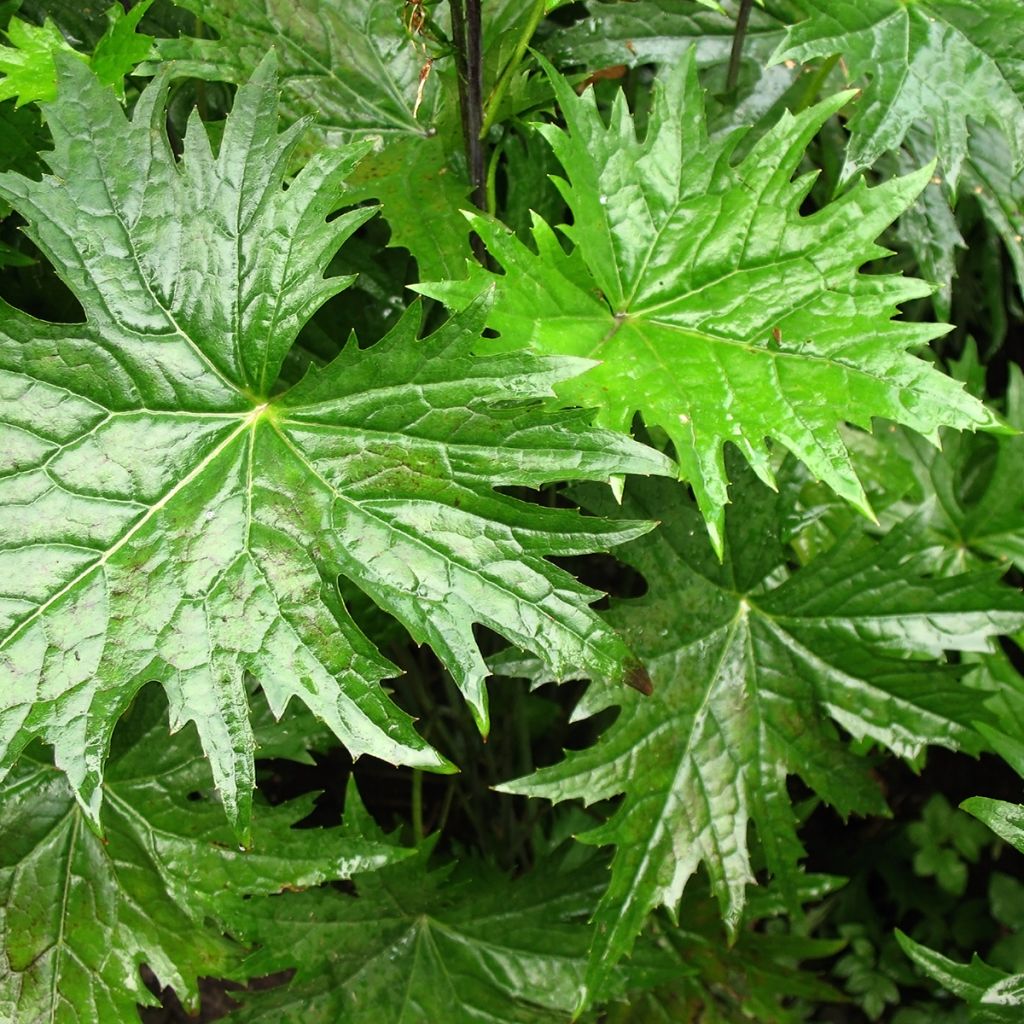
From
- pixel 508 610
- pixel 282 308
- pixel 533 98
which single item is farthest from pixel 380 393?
pixel 533 98

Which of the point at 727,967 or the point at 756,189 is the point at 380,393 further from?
the point at 727,967

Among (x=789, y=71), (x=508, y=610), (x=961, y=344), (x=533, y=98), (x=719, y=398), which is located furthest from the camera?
(x=961, y=344)

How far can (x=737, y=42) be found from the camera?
130 centimetres

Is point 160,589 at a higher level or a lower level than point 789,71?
lower

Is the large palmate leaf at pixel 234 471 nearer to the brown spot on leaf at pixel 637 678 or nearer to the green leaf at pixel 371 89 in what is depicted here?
the brown spot on leaf at pixel 637 678

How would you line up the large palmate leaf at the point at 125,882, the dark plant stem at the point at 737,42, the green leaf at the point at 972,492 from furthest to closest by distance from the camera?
1. the green leaf at the point at 972,492
2. the dark plant stem at the point at 737,42
3. the large palmate leaf at the point at 125,882

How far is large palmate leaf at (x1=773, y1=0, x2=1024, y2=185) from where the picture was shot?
1.13 m

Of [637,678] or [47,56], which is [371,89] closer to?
[47,56]

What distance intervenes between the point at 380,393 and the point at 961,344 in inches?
60.6

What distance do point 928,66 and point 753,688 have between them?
31.0 inches

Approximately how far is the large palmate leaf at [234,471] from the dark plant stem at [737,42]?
0.66 metres

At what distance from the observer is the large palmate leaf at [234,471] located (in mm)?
869

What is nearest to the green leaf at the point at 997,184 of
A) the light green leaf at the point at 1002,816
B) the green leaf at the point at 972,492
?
the green leaf at the point at 972,492

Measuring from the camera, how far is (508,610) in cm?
87
